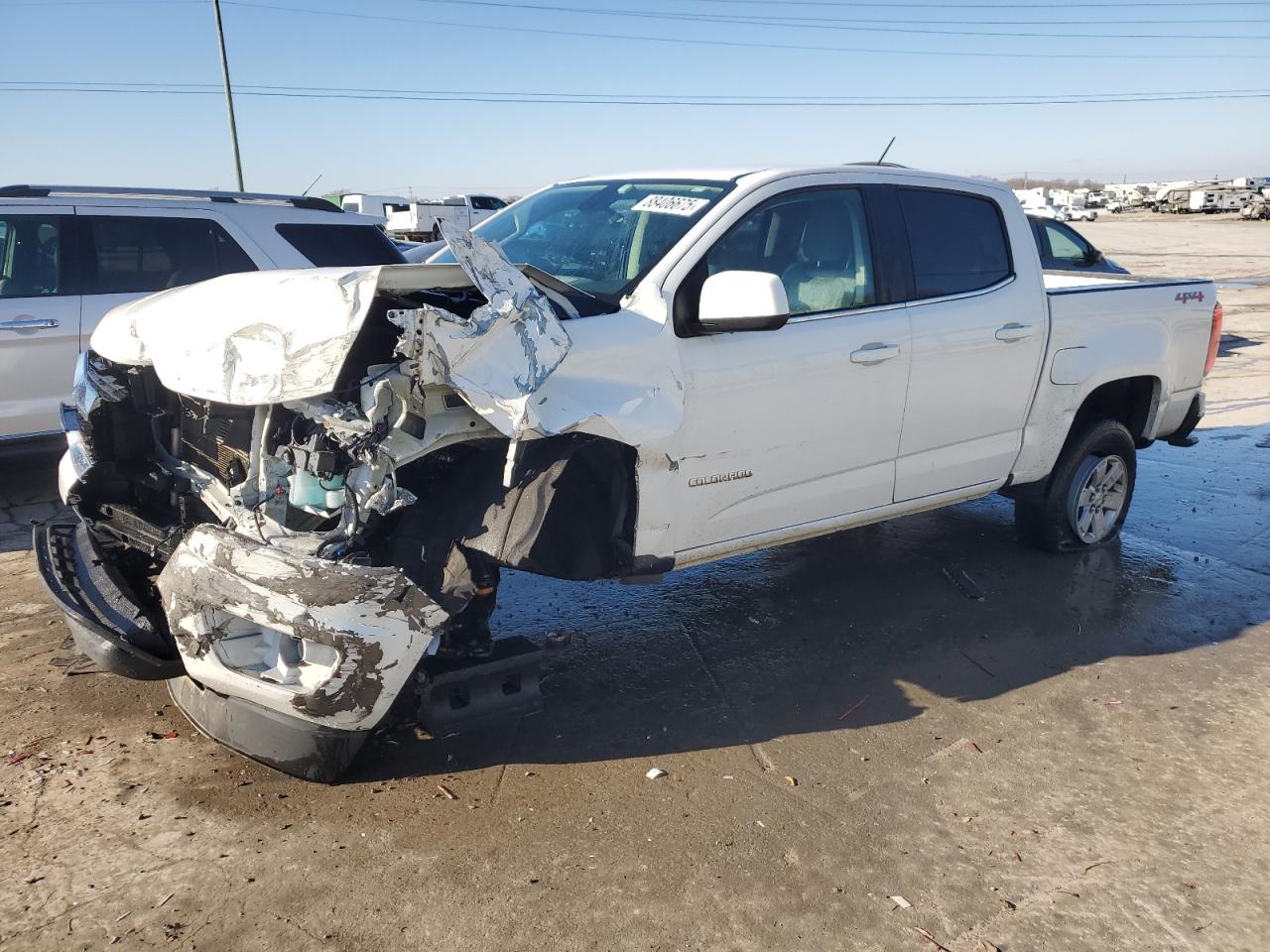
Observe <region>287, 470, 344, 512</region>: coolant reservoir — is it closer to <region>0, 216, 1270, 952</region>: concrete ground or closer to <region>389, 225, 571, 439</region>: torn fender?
<region>389, 225, 571, 439</region>: torn fender

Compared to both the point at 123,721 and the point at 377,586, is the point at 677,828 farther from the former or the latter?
the point at 123,721

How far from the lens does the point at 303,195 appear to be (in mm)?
7234

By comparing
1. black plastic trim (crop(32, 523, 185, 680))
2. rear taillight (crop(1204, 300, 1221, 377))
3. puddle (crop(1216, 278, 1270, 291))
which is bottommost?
puddle (crop(1216, 278, 1270, 291))

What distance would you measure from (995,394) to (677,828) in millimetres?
2792

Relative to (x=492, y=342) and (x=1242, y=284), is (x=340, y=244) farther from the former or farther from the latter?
(x=1242, y=284)

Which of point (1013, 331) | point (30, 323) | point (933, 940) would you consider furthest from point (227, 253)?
point (933, 940)

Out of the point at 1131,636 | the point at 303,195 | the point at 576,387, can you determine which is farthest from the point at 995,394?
the point at 303,195

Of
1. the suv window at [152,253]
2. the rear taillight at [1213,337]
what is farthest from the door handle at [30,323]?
the rear taillight at [1213,337]

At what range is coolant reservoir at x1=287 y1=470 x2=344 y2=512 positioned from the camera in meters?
3.07

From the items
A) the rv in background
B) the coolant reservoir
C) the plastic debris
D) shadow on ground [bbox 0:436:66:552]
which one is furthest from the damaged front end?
the rv in background

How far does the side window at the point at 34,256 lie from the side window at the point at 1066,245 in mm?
10742

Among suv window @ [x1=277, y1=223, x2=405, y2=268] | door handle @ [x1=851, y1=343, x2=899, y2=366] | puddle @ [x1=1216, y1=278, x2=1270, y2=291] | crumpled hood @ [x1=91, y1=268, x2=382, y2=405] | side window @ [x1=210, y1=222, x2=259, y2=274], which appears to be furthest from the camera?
puddle @ [x1=1216, y1=278, x2=1270, y2=291]

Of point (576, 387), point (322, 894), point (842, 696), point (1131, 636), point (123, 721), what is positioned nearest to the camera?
point (322, 894)

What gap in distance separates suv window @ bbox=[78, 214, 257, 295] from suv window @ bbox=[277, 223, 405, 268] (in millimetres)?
379
